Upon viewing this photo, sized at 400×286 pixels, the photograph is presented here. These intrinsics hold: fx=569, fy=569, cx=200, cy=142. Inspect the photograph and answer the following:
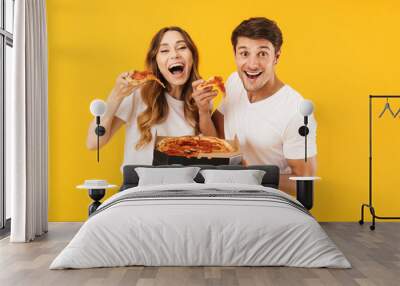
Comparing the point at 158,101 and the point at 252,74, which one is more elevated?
the point at 252,74

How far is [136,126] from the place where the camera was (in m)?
7.41

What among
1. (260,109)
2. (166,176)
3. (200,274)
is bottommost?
(200,274)

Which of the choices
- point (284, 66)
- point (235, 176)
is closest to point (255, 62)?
point (284, 66)

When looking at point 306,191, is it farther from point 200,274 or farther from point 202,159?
point 200,274

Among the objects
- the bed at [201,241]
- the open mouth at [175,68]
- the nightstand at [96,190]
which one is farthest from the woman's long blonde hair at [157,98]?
the bed at [201,241]

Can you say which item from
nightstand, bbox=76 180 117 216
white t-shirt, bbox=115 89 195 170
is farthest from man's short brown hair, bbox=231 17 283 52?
nightstand, bbox=76 180 117 216

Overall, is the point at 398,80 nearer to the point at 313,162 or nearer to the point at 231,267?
the point at 313,162

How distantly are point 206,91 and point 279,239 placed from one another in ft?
10.6

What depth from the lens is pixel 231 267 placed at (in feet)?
15.1

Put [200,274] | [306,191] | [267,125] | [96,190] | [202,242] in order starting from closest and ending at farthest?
[200,274], [202,242], [96,190], [306,191], [267,125]

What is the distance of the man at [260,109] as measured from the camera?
737cm

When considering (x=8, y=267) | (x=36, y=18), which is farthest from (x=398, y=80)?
(x=8, y=267)

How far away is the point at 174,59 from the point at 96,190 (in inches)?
77.8

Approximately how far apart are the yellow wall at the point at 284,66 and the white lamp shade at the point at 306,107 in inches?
13.1
